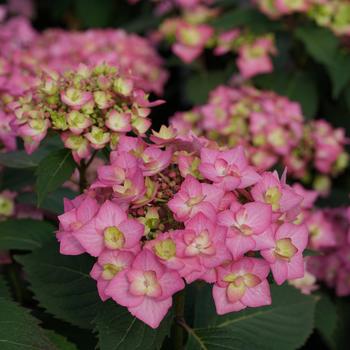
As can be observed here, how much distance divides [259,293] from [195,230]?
0.47 feet

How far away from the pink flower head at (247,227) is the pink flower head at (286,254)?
0.08 feet

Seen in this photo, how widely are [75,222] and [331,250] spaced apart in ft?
3.12

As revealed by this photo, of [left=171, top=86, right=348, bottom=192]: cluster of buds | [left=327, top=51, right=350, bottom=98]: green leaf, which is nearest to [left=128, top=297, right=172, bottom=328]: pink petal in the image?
Result: [left=171, top=86, right=348, bottom=192]: cluster of buds

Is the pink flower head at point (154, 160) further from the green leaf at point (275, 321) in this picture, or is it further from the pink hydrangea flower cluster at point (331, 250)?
the pink hydrangea flower cluster at point (331, 250)

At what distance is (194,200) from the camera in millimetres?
957

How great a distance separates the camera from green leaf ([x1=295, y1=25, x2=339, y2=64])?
2172 mm

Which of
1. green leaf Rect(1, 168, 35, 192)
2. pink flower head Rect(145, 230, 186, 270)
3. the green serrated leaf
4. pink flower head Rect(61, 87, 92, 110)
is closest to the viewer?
pink flower head Rect(145, 230, 186, 270)

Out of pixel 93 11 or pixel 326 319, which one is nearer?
pixel 326 319

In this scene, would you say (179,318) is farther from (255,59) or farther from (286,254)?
(255,59)

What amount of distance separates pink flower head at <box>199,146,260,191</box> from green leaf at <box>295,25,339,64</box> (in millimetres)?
1188

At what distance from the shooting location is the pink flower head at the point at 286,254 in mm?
979

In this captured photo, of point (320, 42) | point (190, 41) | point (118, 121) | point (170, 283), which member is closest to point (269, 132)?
point (320, 42)

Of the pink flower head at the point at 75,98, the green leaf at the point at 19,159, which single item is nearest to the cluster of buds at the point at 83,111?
the pink flower head at the point at 75,98

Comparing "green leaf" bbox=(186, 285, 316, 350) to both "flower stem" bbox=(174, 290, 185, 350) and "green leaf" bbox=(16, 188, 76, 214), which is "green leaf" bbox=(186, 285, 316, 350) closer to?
"flower stem" bbox=(174, 290, 185, 350)
